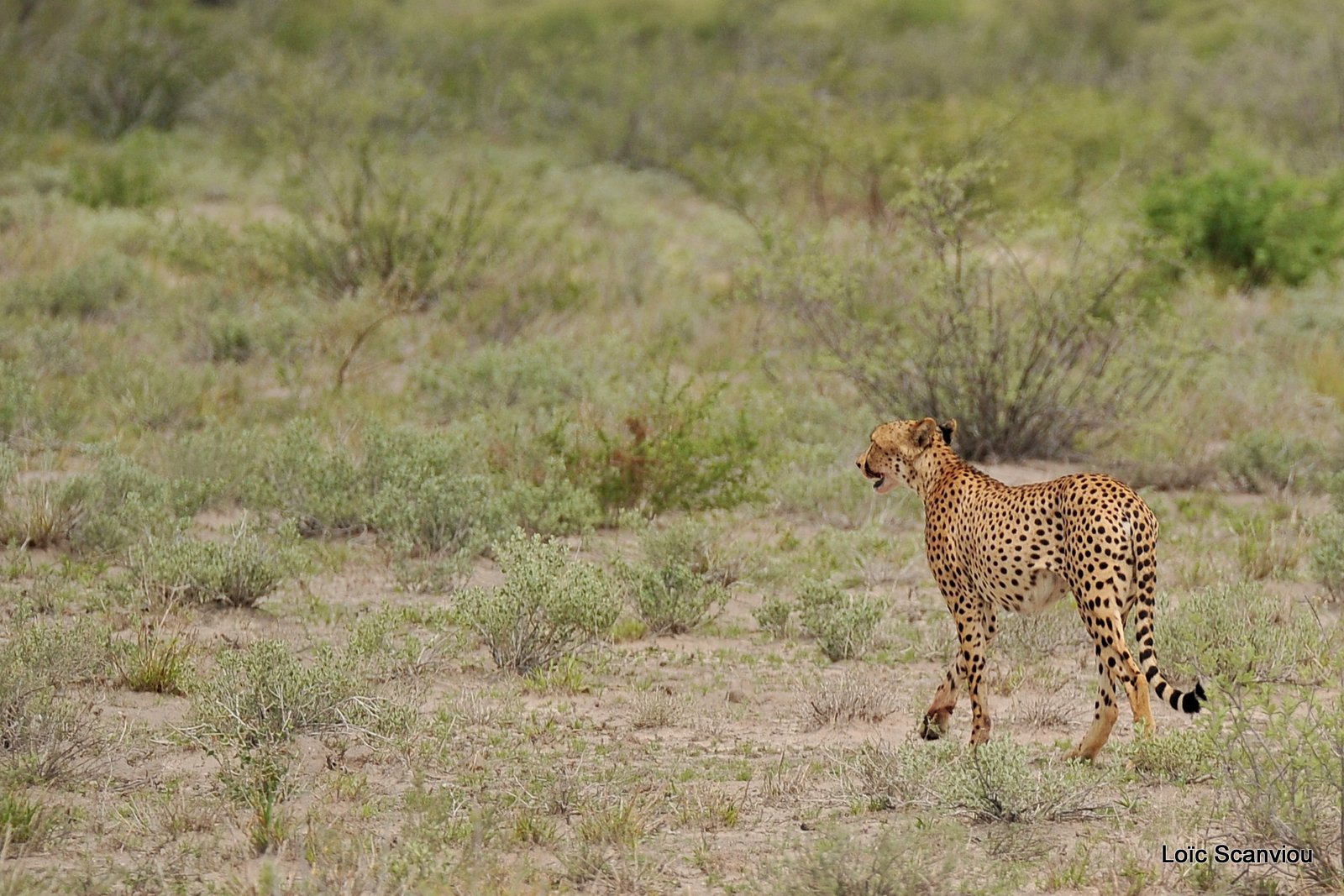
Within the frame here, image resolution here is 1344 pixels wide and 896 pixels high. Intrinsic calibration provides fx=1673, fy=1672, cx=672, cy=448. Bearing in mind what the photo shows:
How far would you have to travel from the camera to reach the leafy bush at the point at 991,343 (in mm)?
9734

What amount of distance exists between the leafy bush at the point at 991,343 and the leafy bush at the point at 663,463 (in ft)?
4.78

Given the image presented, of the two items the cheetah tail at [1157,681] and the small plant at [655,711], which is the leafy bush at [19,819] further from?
the cheetah tail at [1157,681]

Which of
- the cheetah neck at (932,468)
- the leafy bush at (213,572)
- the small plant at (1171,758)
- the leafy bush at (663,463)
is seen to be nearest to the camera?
the small plant at (1171,758)

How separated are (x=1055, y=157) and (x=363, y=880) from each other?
1487 centimetres

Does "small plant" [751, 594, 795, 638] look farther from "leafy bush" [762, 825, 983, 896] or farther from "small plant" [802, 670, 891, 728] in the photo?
"leafy bush" [762, 825, 983, 896]

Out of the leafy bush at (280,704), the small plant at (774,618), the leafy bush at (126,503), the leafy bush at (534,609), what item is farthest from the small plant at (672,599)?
the leafy bush at (126,503)

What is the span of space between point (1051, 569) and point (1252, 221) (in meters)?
10.6

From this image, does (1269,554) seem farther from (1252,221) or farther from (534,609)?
(1252,221)

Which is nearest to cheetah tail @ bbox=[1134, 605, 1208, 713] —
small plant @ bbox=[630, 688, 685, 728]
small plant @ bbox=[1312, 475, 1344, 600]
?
small plant @ bbox=[630, 688, 685, 728]

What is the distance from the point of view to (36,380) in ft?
34.1

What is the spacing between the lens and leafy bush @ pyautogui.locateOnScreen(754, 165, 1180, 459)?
9734 mm

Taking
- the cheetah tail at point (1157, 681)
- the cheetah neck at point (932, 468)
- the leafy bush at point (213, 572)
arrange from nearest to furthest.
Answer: the cheetah tail at point (1157, 681) < the cheetah neck at point (932, 468) < the leafy bush at point (213, 572)

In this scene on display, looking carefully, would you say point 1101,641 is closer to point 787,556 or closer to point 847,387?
point 787,556

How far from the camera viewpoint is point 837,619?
6.62 metres
